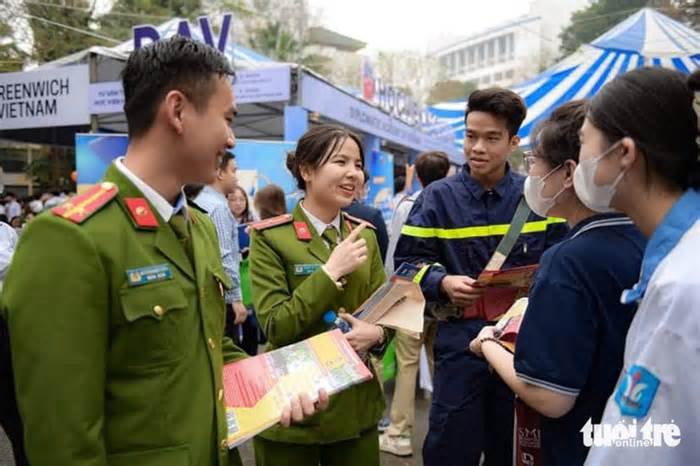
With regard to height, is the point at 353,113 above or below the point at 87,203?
above

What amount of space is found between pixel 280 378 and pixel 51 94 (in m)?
9.78

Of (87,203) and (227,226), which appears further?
(227,226)

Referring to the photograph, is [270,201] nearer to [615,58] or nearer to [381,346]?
[381,346]

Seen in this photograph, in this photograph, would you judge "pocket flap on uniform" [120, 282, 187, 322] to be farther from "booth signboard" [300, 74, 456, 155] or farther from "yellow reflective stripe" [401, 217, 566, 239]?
"booth signboard" [300, 74, 456, 155]

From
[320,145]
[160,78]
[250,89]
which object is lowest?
[320,145]

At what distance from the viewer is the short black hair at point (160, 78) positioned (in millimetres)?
1312

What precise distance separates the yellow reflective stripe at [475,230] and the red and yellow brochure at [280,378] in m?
0.85

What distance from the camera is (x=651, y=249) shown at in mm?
1160

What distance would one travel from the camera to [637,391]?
1017mm

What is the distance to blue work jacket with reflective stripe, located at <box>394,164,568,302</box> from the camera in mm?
2420

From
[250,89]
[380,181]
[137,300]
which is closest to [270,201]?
[137,300]

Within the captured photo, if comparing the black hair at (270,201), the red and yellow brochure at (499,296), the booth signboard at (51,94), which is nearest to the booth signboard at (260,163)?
the black hair at (270,201)

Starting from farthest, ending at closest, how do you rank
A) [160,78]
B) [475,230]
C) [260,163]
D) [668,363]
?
[260,163]
[475,230]
[160,78]
[668,363]

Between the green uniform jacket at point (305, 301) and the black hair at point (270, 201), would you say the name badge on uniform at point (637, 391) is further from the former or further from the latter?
the black hair at point (270, 201)
